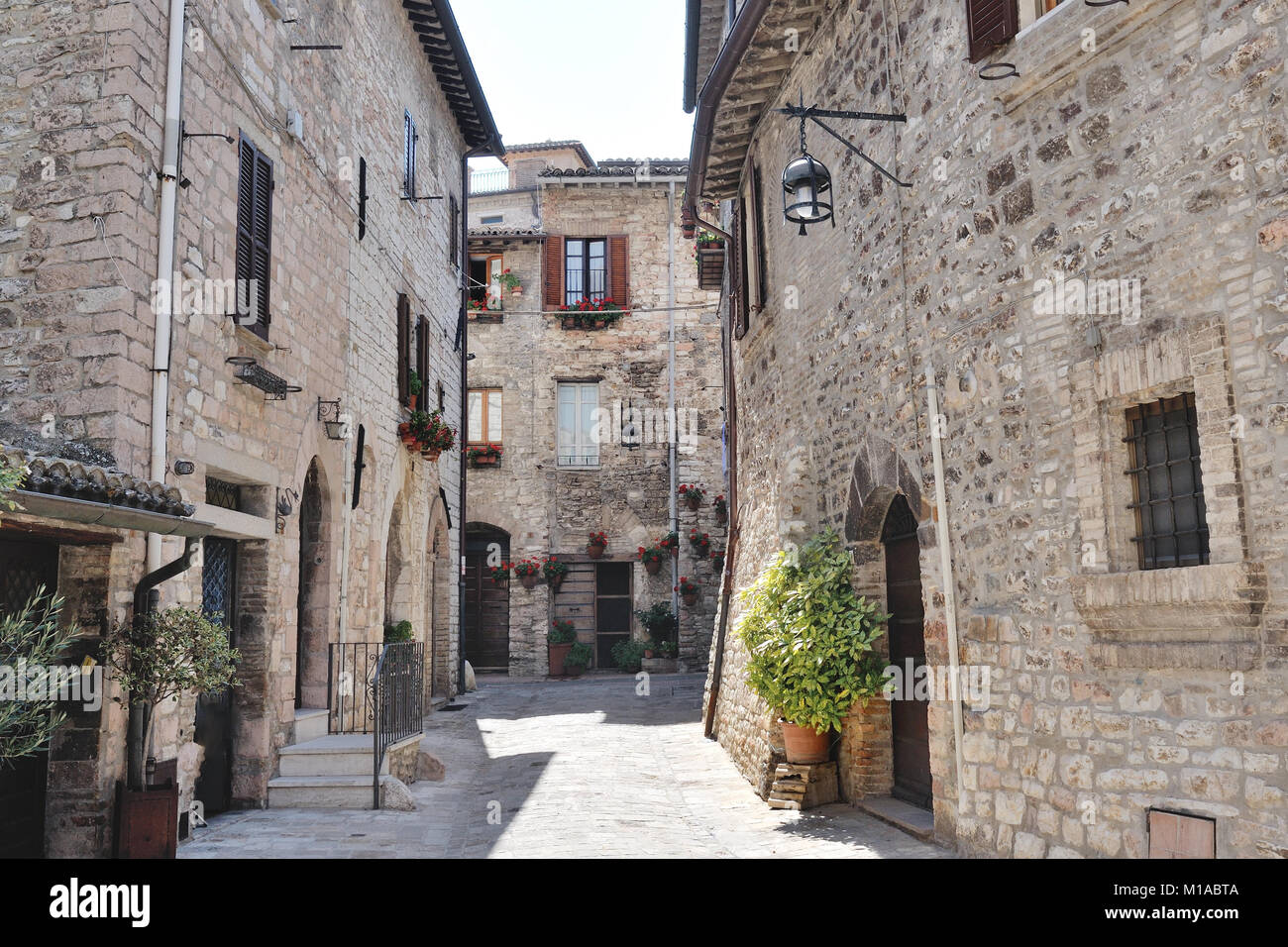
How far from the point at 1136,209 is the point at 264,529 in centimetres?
650

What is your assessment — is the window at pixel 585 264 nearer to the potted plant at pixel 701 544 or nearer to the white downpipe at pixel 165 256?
the potted plant at pixel 701 544

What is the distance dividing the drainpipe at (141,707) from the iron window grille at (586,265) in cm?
1612

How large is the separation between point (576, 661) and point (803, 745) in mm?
12020

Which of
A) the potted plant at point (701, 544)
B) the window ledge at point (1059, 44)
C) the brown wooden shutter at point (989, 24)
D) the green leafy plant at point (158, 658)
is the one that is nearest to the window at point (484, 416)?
the potted plant at point (701, 544)

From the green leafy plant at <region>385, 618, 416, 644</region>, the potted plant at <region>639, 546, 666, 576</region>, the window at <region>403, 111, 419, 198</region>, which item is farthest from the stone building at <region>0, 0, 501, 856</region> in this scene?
the potted plant at <region>639, 546, 666, 576</region>

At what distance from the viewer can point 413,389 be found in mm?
13258

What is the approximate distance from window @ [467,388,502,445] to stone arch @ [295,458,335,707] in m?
11.2

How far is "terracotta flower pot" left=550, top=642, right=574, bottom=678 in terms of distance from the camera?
65.1ft

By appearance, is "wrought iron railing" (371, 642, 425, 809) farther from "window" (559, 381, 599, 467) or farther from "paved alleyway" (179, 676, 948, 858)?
"window" (559, 381, 599, 467)

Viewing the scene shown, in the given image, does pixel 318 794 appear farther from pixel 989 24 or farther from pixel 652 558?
pixel 652 558

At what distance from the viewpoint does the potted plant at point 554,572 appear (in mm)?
20219

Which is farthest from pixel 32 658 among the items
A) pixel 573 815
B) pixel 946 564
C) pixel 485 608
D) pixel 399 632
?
pixel 485 608

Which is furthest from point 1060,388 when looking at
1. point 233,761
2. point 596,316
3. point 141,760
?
point 596,316

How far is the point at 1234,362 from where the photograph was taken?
4.43 m
